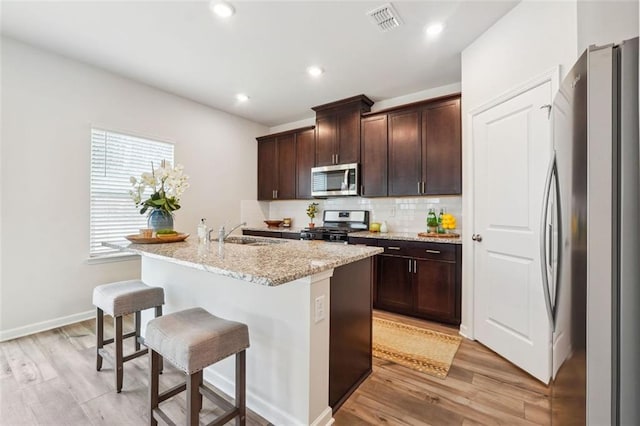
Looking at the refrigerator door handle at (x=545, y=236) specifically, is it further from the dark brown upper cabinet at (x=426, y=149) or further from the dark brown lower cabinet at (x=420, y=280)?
the dark brown upper cabinet at (x=426, y=149)

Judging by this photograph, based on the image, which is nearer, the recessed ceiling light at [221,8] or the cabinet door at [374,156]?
the recessed ceiling light at [221,8]

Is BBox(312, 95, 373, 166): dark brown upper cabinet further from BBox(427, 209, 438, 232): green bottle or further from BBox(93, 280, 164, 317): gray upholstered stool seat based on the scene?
BBox(93, 280, 164, 317): gray upholstered stool seat

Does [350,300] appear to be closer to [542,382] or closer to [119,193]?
[542,382]

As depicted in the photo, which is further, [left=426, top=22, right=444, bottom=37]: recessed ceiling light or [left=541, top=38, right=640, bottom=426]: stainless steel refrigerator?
[left=426, top=22, right=444, bottom=37]: recessed ceiling light

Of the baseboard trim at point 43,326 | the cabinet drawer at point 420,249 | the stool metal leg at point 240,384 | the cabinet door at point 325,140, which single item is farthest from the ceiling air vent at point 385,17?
the baseboard trim at point 43,326

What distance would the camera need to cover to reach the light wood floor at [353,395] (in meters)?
1.62

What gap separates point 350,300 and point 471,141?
195 cm

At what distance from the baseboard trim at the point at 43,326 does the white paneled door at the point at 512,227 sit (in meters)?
4.06

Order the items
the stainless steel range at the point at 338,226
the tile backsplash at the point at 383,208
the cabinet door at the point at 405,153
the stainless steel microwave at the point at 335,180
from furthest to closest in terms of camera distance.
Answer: the stainless steel microwave at the point at 335,180
the stainless steel range at the point at 338,226
the tile backsplash at the point at 383,208
the cabinet door at the point at 405,153

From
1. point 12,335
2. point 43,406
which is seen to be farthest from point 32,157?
point 43,406

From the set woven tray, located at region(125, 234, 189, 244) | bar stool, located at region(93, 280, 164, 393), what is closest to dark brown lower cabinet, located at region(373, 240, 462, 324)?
woven tray, located at region(125, 234, 189, 244)

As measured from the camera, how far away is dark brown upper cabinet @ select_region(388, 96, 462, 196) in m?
3.15

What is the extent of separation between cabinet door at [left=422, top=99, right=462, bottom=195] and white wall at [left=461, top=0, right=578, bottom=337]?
0.38 meters

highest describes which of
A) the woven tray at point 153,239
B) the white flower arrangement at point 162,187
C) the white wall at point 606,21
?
the white wall at point 606,21
